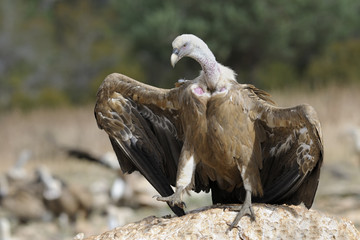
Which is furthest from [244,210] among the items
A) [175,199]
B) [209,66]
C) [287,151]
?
[209,66]

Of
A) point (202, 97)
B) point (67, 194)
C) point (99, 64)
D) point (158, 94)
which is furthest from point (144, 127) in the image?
point (99, 64)

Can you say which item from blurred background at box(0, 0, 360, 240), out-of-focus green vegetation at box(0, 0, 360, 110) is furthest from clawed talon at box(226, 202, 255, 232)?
out-of-focus green vegetation at box(0, 0, 360, 110)

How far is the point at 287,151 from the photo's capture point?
564 cm

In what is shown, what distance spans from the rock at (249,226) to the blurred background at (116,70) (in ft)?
6.39

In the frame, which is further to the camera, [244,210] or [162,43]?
[162,43]

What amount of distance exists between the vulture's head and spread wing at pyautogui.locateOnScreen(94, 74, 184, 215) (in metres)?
0.68

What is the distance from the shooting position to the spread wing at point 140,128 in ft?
19.4

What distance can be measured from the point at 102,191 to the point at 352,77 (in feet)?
51.6

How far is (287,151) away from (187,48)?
3.99 ft

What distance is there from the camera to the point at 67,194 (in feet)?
40.6

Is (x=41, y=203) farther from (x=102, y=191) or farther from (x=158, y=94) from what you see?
(x=158, y=94)

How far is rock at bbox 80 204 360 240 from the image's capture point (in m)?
5.02

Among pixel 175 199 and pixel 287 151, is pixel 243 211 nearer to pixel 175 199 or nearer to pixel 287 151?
pixel 175 199

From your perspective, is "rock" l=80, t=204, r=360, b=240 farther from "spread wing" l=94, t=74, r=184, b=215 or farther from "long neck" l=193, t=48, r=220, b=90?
"long neck" l=193, t=48, r=220, b=90
